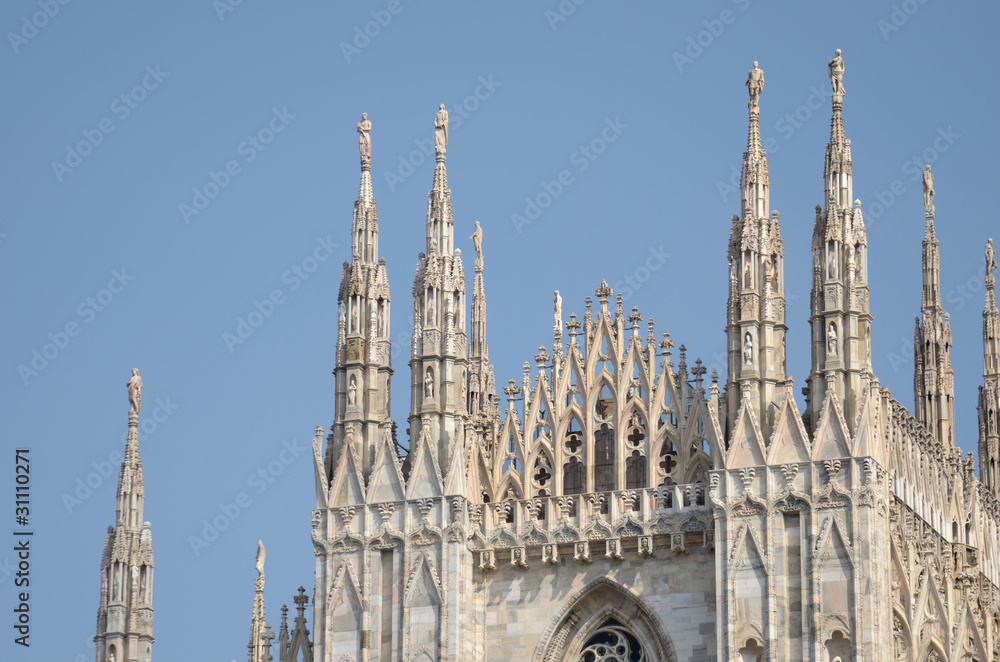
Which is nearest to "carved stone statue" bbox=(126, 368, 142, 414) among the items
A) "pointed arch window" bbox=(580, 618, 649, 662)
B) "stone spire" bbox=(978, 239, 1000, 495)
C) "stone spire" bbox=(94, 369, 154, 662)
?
"stone spire" bbox=(94, 369, 154, 662)

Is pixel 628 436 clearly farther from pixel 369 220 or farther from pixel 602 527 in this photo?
pixel 369 220

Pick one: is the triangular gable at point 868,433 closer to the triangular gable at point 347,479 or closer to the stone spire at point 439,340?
the stone spire at point 439,340

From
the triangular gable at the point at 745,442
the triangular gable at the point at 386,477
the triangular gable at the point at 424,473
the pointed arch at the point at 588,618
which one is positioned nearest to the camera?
the triangular gable at the point at 745,442

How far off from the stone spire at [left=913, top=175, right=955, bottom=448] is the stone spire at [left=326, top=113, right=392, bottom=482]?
13.3 metres

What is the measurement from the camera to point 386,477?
169ft

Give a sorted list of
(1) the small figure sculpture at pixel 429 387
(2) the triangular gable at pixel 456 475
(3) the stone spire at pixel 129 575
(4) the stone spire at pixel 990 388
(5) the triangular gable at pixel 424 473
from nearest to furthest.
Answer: (3) the stone spire at pixel 129 575 → (2) the triangular gable at pixel 456 475 → (5) the triangular gable at pixel 424 473 → (1) the small figure sculpture at pixel 429 387 → (4) the stone spire at pixel 990 388

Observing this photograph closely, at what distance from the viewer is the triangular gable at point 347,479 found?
51719mm

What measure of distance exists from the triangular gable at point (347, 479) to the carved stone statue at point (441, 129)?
672 cm

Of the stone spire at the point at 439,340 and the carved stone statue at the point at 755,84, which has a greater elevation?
the carved stone statue at the point at 755,84

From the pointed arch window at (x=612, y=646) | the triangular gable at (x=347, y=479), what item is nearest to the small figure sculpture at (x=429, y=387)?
the triangular gable at (x=347, y=479)

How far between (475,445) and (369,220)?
17.5 feet

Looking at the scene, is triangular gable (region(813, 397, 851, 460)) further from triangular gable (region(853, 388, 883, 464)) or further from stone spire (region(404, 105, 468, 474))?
stone spire (region(404, 105, 468, 474))

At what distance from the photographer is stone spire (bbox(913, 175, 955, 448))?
5816 centimetres

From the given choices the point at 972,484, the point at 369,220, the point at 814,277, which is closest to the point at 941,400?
the point at 972,484
